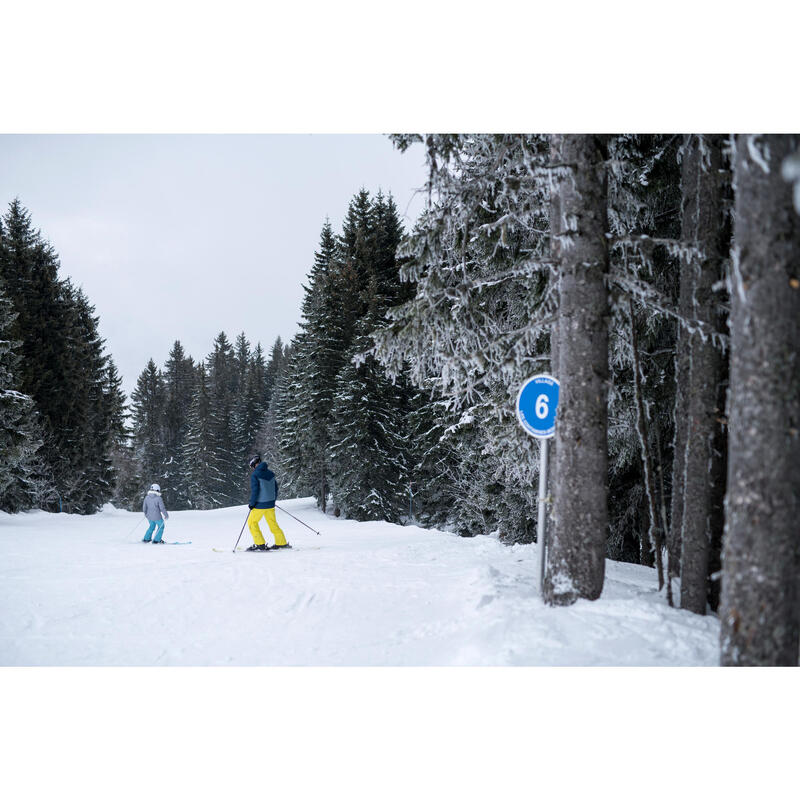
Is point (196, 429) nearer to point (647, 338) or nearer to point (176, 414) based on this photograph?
point (176, 414)

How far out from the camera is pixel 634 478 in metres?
8.76

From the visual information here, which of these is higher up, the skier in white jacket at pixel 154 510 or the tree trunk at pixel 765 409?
the tree trunk at pixel 765 409

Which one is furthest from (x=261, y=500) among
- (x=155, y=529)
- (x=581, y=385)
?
(x=581, y=385)

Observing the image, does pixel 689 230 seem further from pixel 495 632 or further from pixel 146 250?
pixel 146 250

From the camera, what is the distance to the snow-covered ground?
398cm

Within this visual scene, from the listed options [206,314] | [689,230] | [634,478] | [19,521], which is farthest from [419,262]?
[19,521]

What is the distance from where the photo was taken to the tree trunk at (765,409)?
2.62 m

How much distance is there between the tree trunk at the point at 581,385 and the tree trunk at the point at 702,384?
804mm

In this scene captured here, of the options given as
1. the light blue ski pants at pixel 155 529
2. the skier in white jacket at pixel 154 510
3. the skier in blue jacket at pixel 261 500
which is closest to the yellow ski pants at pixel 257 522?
the skier in blue jacket at pixel 261 500

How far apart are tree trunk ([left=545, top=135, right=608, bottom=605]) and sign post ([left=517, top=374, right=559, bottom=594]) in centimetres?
22

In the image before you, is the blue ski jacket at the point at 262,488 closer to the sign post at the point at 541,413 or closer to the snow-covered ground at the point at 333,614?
the snow-covered ground at the point at 333,614

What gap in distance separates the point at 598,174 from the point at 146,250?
575cm

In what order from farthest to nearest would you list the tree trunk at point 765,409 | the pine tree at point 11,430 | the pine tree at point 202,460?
1. the pine tree at point 202,460
2. the pine tree at point 11,430
3. the tree trunk at point 765,409

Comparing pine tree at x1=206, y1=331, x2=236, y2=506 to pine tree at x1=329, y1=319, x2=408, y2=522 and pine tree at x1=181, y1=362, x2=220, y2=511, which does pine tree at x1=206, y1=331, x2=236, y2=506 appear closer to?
pine tree at x1=181, y1=362, x2=220, y2=511
